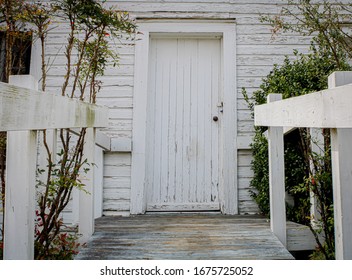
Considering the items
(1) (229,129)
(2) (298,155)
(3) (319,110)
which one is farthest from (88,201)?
(1) (229,129)

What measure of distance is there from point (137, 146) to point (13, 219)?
2.67 meters

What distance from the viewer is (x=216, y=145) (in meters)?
4.19

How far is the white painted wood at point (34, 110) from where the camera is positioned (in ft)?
3.59

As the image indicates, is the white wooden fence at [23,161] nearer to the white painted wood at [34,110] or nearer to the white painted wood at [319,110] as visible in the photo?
the white painted wood at [34,110]

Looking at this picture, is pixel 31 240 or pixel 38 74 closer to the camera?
pixel 31 240

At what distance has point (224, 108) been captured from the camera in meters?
4.07

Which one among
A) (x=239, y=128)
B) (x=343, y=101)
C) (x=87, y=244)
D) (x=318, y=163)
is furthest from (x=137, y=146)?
(x=343, y=101)

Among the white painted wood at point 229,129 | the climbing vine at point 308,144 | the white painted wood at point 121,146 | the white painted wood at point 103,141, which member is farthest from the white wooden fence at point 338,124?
the white painted wood at point 121,146

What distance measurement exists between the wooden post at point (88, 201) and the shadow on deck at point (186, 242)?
85mm

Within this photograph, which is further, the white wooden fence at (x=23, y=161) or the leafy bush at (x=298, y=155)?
the leafy bush at (x=298, y=155)

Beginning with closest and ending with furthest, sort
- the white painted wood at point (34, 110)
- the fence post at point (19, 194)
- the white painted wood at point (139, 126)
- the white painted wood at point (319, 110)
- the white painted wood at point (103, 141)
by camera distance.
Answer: the white painted wood at point (34, 110) → the white painted wood at point (319, 110) → the fence post at point (19, 194) → the white painted wood at point (103, 141) → the white painted wood at point (139, 126)

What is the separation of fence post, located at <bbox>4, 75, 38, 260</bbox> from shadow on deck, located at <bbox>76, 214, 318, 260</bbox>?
744 millimetres

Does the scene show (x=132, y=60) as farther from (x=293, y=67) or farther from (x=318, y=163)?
(x=318, y=163)

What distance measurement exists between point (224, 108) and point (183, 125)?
1.78ft
